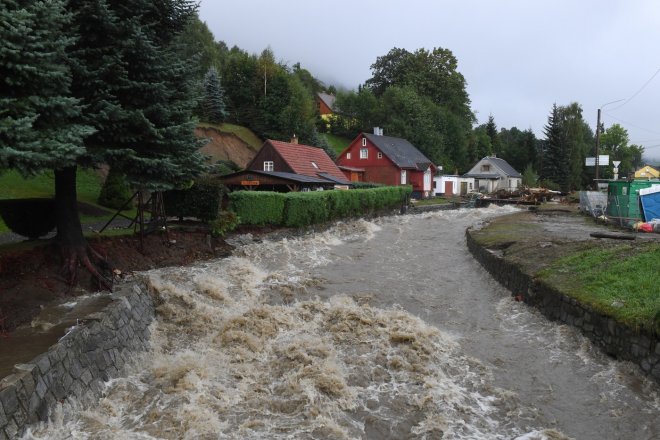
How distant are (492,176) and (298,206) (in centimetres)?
5610

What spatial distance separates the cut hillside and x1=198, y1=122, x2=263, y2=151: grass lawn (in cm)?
55

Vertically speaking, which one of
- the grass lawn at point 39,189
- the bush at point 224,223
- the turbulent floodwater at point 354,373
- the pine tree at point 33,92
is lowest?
the turbulent floodwater at point 354,373

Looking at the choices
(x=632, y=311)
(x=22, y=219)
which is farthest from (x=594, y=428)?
(x=22, y=219)

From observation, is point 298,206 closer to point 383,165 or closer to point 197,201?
point 197,201

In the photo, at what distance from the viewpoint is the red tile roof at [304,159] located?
40.7m

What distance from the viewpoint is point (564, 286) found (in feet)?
38.2

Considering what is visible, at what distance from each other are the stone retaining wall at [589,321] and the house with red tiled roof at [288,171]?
17987 mm

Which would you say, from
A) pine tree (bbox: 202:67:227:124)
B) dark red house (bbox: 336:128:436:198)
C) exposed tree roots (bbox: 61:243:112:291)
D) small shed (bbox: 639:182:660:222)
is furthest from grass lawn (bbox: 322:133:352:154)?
exposed tree roots (bbox: 61:243:112:291)

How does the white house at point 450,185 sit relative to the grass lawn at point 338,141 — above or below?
below

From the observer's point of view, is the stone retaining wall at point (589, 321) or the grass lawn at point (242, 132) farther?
the grass lawn at point (242, 132)

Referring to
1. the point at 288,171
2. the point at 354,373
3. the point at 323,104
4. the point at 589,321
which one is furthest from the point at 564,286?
the point at 323,104

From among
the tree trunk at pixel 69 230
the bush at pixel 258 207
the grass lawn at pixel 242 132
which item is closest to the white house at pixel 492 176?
the grass lawn at pixel 242 132

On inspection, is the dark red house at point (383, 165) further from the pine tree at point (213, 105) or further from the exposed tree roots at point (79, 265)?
the exposed tree roots at point (79, 265)

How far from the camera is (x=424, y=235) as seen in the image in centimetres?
2895
